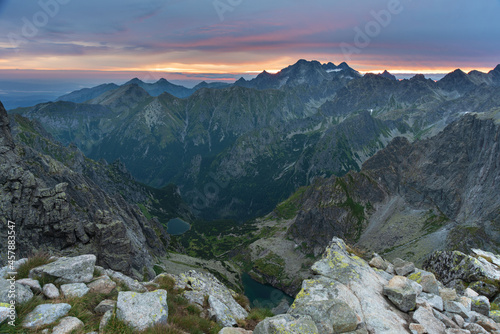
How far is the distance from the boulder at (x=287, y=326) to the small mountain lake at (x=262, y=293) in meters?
161

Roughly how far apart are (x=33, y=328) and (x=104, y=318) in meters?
2.71

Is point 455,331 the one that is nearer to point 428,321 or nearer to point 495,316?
point 428,321

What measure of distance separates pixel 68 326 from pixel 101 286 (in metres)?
4.42

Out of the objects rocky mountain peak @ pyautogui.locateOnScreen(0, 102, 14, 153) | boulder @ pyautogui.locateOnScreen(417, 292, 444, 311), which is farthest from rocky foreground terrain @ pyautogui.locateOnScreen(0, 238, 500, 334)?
rocky mountain peak @ pyautogui.locateOnScreen(0, 102, 14, 153)

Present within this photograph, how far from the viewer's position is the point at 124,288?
54.4 feet

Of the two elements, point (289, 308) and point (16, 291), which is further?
point (289, 308)

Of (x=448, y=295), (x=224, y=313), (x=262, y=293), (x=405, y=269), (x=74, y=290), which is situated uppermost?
(x=74, y=290)

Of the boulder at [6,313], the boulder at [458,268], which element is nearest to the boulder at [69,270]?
the boulder at [6,313]

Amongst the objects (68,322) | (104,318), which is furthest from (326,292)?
(68,322)

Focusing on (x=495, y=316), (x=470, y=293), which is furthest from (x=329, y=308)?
(x=470, y=293)

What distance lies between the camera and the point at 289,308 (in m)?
16.2

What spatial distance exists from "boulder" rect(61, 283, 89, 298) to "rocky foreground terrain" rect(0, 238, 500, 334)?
0.05 m

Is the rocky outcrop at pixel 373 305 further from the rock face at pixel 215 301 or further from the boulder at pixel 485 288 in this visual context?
the rock face at pixel 215 301

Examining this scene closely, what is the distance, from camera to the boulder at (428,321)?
47.3ft
